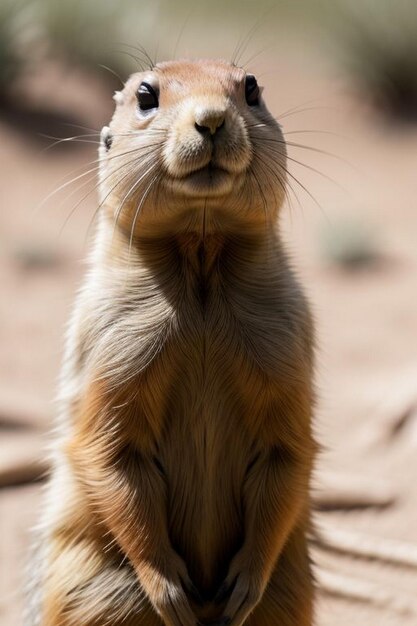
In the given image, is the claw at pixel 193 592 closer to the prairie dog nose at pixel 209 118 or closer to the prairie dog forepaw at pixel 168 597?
the prairie dog forepaw at pixel 168 597

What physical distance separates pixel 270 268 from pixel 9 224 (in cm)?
769

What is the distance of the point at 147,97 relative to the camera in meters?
3.93

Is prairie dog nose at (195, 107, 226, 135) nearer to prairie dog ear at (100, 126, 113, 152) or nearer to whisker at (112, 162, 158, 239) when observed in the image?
whisker at (112, 162, 158, 239)

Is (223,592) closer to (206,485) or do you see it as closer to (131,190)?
(206,485)

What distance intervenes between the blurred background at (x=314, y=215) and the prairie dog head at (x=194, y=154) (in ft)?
2.03

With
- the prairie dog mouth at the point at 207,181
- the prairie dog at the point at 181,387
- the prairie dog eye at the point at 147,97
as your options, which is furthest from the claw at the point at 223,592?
the prairie dog eye at the point at 147,97

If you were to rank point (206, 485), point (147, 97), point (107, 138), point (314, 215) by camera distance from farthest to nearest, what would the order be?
point (314, 215) → point (107, 138) → point (206, 485) → point (147, 97)

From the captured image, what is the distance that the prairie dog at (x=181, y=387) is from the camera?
3.84 meters

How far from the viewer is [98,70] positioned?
563 inches

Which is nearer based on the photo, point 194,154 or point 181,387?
point 194,154

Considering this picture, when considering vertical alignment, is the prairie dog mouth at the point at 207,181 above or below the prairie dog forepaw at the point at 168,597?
above

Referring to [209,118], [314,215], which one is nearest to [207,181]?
[209,118]

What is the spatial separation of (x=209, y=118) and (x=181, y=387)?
1005mm

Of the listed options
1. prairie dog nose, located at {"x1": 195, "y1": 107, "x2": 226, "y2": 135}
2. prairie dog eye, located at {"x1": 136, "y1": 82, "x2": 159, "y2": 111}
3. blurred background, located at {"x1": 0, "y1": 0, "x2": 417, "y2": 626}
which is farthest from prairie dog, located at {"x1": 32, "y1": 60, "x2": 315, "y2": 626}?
blurred background, located at {"x1": 0, "y1": 0, "x2": 417, "y2": 626}
